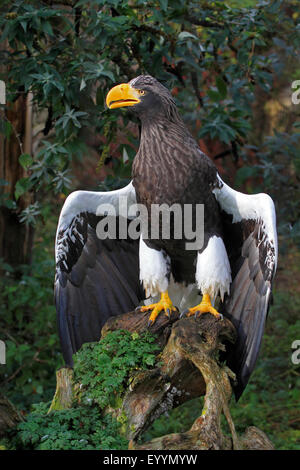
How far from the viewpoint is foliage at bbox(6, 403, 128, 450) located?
2.78 meters

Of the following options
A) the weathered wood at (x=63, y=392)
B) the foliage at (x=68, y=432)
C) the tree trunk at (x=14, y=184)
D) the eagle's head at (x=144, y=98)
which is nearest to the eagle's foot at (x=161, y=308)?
the weathered wood at (x=63, y=392)

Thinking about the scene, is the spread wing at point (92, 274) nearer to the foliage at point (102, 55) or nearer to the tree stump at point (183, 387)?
the foliage at point (102, 55)

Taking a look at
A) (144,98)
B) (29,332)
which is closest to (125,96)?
(144,98)

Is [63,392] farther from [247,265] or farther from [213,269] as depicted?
[247,265]

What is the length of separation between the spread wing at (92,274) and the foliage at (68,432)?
1.04m

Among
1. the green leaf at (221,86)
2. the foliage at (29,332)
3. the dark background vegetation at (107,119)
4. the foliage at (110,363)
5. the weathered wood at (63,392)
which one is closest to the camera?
the foliage at (110,363)

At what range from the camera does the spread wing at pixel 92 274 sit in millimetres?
4066

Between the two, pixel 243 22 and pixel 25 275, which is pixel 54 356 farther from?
pixel 243 22

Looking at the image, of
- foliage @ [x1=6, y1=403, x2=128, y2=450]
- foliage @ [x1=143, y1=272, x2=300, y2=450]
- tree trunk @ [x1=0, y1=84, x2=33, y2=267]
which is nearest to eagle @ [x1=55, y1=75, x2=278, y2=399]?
foliage @ [x1=6, y1=403, x2=128, y2=450]

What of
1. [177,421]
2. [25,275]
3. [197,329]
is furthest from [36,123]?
[197,329]

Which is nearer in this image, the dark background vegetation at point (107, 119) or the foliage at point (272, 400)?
the dark background vegetation at point (107, 119)

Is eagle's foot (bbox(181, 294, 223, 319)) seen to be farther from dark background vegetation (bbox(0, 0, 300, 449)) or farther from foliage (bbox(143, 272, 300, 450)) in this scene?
foliage (bbox(143, 272, 300, 450))
